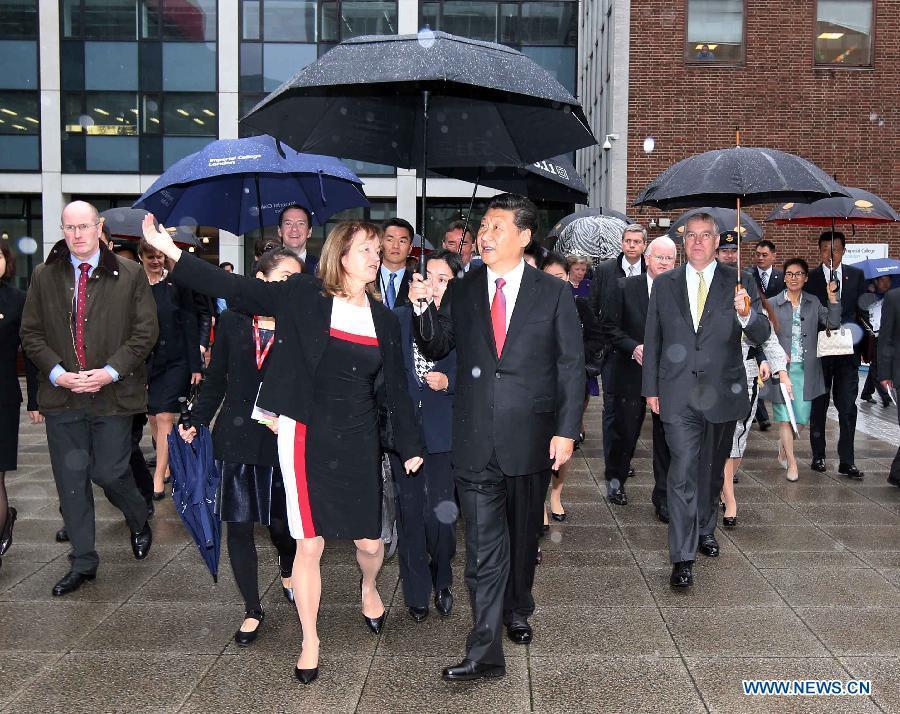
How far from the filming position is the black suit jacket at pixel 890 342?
8938 millimetres

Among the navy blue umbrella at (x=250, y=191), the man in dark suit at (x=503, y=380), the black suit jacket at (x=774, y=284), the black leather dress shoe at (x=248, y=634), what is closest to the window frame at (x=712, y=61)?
the black suit jacket at (x=774, y=284)

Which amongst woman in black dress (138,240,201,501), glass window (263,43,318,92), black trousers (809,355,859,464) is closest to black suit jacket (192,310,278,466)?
woman in black dress (138,240,201,501)

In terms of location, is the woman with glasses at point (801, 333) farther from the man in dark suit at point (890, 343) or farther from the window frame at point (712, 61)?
the window frame at point (712, 61)

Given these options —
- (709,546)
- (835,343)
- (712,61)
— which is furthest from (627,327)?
(712,61)

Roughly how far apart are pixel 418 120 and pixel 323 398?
2330mm

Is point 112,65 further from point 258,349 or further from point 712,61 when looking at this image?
point 258,349

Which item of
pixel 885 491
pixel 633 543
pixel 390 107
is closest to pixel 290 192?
pixel 390 107

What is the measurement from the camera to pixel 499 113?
5707mm

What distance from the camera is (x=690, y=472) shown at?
6.10m

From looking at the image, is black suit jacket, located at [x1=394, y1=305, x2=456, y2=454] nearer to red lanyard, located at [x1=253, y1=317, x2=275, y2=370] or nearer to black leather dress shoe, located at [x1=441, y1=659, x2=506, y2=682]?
red lanyard, located at [x1=253, y1=317, x2=275, y2=370]

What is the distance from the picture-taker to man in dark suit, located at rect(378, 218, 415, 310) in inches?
264

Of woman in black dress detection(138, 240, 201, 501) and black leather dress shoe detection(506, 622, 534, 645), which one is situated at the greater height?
woman in black dress detection(138, 240, 201, 501)

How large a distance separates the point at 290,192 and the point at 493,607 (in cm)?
503

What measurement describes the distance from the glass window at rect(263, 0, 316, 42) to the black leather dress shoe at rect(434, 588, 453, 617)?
84.8ft
